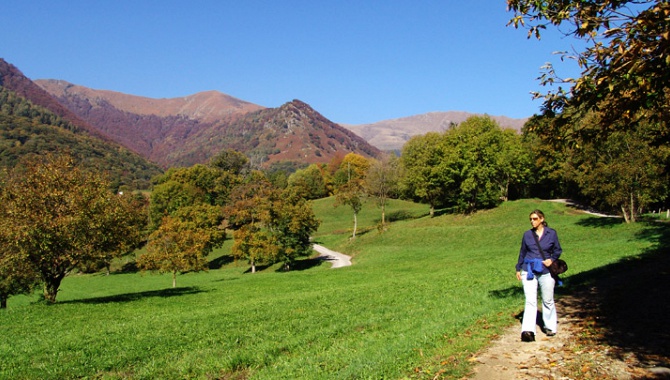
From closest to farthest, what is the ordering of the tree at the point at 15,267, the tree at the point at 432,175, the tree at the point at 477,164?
1. the tree at the point at 15,267
2. the tree at the point at 477,164
3. the tree at the point at 432,175

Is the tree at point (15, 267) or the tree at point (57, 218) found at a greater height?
the tree at point (57, 218)

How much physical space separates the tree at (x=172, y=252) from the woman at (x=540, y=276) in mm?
38160

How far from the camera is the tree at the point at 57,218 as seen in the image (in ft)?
74.0

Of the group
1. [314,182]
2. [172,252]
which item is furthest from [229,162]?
[172,252]

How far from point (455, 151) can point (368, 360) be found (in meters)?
57.6

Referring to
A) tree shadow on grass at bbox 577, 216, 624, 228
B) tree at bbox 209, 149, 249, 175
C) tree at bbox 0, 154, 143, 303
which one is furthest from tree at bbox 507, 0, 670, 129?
tree at bbox 209, 149, 249, 175

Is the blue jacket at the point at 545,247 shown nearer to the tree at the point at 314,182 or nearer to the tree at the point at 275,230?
the tree at the point at 275,230

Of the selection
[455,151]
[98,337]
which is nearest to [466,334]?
[98,337]

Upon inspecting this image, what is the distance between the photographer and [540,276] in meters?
9.50

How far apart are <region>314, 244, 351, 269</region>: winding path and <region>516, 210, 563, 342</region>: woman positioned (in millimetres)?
40616

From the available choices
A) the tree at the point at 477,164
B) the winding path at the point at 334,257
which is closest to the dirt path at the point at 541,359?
the winding path at the point at 334,257

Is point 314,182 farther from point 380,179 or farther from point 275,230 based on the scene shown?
point 275,230

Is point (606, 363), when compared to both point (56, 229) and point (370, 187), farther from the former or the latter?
point (370, 187)

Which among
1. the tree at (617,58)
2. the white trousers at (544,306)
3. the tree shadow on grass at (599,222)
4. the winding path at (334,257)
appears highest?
the tree at (617,58)
